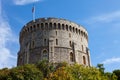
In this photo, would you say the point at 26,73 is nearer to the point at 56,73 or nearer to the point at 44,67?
the point at 44,67

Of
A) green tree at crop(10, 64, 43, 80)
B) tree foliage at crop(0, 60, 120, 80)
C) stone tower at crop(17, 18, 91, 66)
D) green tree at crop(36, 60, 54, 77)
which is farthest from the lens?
stone tower at crop(17, 18, 91, 66)

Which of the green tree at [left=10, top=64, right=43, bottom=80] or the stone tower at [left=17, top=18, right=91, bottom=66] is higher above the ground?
the stone tower at [left=17, top=18, right=91, bottom=66]

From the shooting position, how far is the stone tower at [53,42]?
4662 centimetres

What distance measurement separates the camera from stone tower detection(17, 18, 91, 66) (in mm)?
46625

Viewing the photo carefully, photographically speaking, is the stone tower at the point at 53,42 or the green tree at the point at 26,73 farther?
the stone tower at the point at 53,42

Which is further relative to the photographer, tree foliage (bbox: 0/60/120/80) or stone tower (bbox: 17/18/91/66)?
stone tower (bbox: 17/18/91/66)

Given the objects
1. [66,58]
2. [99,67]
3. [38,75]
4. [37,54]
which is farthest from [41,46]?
[99,67]

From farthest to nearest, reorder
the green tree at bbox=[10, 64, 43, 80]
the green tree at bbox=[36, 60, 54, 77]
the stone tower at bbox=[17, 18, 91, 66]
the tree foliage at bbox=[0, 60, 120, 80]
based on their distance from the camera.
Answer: the stone tower at bbox=[17, 18, 91, 66], the green tree at bbox=[36, 60, 54, 77], the green tree at bbox=[10, 64, 43, 80], the tree foliage at bbox=[0, 60, 120, 80]

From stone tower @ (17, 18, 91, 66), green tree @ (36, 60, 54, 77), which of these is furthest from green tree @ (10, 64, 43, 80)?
stone tower @ (17, 18, 91, 66)

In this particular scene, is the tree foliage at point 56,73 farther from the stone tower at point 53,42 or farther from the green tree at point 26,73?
the stone tower at point 53,42

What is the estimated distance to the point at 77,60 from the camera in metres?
47.3

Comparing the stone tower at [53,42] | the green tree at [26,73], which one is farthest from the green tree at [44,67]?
the stone tower at [53,42]

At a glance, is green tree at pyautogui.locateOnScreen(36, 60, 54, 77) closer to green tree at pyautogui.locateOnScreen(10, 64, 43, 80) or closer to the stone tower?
green tree at pyautogui.locateOnScreen(10, 64, 43, 80)

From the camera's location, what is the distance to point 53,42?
47.2 metres
